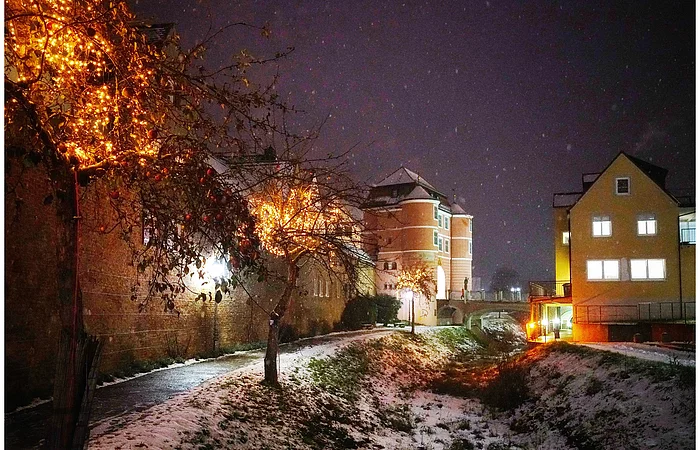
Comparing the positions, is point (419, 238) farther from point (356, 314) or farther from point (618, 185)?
point (618, 185)

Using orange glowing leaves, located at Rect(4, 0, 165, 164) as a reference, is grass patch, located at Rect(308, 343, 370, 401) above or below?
below

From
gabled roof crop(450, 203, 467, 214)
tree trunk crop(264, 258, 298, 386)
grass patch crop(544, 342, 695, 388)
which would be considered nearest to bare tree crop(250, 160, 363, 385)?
tree trunk crop(264, 258, 298, 386)

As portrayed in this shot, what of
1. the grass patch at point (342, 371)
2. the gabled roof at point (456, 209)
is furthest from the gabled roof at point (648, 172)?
the gabled roof at point (456, 209)

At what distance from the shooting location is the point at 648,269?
2745 centimetres

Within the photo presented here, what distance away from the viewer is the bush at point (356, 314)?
35188 millimetres

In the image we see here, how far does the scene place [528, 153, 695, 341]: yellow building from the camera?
87.8ft

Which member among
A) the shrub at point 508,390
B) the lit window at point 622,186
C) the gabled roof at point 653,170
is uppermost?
the gabled roof at point 653,170

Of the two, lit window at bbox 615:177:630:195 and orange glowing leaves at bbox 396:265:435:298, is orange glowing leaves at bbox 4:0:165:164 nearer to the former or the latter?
lit window at bbox 615:177:630:195

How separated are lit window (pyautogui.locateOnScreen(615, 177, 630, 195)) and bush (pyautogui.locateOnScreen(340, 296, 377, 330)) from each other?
1362 centimetres

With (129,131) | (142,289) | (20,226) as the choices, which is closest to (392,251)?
→ (142,289)

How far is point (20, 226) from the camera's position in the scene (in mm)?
10633

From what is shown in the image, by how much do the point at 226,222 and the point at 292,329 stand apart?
21715 millimetres

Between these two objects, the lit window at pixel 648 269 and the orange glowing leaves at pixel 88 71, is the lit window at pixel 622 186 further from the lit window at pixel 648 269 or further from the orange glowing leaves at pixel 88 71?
the orange glowing leaves at pixel 88 71

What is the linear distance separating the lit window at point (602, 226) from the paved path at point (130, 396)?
1702 cm
